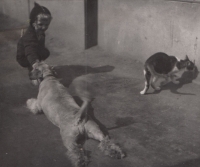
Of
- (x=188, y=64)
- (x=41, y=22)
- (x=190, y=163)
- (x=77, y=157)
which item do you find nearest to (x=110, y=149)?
(x=77, y=157)

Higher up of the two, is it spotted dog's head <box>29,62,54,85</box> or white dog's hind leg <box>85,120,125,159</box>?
spotted dog's head <box>29,62,54,85</box>

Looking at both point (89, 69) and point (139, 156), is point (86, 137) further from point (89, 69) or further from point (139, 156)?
point (89, 69)

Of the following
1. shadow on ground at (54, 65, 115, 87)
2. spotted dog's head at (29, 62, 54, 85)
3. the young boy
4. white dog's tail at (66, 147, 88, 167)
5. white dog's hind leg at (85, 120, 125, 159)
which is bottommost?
white dog's tail at (66, 147, 88, 167)

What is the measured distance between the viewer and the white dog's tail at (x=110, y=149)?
383 cm

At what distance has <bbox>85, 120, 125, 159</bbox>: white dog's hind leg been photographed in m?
3.85

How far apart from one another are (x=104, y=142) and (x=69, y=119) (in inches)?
23.2

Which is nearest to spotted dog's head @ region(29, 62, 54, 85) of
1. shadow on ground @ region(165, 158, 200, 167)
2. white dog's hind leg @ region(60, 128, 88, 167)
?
white dog's hind leg @ region(60, 128, 88, 167)

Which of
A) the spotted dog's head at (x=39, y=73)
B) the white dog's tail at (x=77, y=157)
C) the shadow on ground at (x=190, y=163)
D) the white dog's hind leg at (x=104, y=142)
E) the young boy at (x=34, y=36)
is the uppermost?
the young boy at (x=34, y=36)

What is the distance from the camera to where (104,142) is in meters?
3.97

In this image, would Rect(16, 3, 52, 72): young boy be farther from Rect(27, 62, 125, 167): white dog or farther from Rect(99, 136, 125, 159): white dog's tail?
Rect(99, 136, 125, 159): white dog's tail

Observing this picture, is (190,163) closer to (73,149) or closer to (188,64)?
(73,149)

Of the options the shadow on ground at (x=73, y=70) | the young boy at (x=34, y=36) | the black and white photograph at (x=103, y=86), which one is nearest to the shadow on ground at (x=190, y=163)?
the black and white photograph at (x=103, y=86)

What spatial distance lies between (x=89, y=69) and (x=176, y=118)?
256cm

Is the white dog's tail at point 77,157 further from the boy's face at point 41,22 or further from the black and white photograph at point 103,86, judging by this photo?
the boy's face at point 41,22
